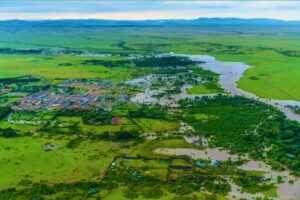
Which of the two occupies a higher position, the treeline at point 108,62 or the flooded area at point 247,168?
the treeline at point 108,62

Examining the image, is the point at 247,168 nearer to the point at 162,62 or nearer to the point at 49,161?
the point at 49,161

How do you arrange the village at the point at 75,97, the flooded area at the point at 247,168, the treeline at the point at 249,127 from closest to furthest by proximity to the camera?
the flooded area at the point at 247,168 → the treeline at the point at 249,127 → the village at the point at 75,97

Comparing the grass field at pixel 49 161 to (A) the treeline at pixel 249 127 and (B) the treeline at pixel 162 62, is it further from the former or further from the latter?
(B) the treeline at pixel 162 62

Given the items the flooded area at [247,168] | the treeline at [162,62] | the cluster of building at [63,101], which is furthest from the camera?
the treeline at [162,62]

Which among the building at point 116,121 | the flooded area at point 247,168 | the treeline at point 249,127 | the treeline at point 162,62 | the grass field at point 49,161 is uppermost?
the treeline at point 162,62

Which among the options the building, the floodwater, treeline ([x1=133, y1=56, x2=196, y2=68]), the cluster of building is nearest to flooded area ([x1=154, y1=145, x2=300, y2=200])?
the building

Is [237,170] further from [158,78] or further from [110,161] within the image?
[158,78]

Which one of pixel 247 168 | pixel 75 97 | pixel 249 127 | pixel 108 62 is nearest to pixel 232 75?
pixel 108 62

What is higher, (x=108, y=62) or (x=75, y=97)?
(x=108, y=62)

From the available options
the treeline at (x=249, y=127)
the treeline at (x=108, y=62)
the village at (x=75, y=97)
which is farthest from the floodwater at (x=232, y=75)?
the village at (x=75, y=97)

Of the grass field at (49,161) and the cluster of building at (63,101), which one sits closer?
the grass field at (49,161)

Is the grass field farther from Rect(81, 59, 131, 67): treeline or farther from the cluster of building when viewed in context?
Rect(81, 59, 131, 67): treeline
